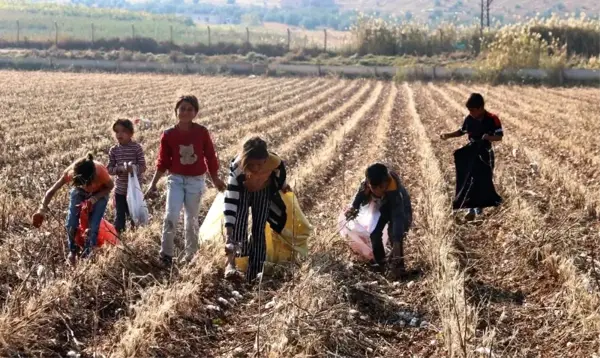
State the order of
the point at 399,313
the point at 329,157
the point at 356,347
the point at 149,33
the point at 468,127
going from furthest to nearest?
1. the point at 149,33
2. the point at 329,157
3. the point at 468,127
4. the point at 399,313
5. the point at 356,347

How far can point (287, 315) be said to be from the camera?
5.13 meters

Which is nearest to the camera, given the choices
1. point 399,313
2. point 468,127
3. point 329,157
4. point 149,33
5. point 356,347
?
point 356,347

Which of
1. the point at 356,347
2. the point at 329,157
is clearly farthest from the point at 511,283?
the point at 329,157

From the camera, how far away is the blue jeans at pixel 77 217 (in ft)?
21.7

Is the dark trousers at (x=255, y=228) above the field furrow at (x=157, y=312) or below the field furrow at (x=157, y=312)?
above

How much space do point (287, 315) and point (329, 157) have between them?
7696mm

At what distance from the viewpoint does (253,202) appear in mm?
6395

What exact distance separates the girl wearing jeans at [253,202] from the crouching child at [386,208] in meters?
0.68

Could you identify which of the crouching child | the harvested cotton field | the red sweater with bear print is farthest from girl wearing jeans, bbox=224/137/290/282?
the crouching child

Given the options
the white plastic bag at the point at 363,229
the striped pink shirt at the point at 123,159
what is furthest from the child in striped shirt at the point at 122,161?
the white plastic bag at the point at 363,229

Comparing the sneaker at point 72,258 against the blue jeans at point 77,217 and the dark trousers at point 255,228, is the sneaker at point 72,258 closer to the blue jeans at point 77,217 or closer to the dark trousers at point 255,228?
the blue jeans at point 77,217

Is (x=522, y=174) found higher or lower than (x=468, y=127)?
lower

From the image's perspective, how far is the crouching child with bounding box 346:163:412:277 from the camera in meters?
6.45

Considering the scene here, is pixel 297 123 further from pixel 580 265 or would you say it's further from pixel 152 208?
pixel 580 265
